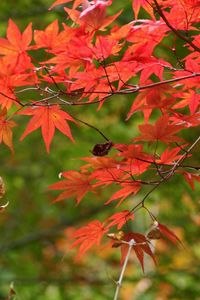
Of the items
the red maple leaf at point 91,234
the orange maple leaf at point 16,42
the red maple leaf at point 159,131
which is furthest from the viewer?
the red maple leaf at point 91,234

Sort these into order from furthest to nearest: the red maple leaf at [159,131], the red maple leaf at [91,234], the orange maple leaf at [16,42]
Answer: the red maple leaf at [91,234], the orange maple leaf at [16,42], the red maple leaf at [159,131]

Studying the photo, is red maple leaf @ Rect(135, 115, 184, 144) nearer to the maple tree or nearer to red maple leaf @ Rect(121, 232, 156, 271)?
the maple tree

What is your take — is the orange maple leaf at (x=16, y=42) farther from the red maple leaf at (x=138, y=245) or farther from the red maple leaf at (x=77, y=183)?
the red maple leaf at (x=138, y=245)

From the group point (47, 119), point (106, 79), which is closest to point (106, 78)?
point (106, 79)

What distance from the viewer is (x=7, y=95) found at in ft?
4.06

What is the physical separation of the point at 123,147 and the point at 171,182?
6.19 ft

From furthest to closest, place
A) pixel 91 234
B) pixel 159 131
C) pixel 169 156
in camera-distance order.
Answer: pixel 91 234 → pixel 169 156 → pixel 159 131

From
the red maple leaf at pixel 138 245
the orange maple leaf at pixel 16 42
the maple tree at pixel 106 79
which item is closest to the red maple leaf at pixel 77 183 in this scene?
the maple tree at pixel 106 79

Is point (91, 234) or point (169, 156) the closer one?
point (169, 156)

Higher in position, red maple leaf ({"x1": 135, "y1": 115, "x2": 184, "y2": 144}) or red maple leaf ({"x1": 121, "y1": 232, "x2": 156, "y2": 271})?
red maple leaf ({"x1": 135, "y1": 115, "x2": 184, "y2": 144})

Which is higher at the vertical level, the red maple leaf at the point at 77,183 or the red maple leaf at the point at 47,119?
the red maple leaf at the point at 47,119

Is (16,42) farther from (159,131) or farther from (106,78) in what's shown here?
(159,131)

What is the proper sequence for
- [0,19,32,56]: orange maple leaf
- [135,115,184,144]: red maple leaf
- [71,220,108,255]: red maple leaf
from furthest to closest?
[71,220,108,255]: red maple leaf < [0,19,32,56]: orange maple leaf < [135,115,184,144]: red maple leaf

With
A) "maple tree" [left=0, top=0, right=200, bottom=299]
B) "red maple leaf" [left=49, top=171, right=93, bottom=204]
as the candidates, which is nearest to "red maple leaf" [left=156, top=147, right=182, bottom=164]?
"maple tree" [left=0, top=0, right=200, bottom=299]
